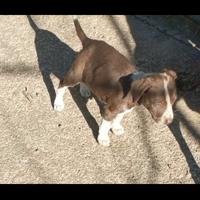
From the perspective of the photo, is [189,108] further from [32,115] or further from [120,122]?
[32,115]

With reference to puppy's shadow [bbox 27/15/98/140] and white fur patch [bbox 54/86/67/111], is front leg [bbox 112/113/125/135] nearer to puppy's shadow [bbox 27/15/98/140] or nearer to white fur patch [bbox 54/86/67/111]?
puppy's shadow [bbox 27/15/98/140]

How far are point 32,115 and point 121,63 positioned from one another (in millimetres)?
1212

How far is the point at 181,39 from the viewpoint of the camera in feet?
21.9

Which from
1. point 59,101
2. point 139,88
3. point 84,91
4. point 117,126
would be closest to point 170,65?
point 84,91

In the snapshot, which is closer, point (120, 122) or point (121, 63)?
point (121, 63)


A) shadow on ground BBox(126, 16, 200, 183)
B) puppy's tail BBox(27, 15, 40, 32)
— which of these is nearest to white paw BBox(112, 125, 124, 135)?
shadow on ground BBox(126, 16, 200, 183)

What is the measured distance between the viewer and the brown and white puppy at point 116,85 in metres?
4.38

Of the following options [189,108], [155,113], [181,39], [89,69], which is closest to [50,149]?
[89,69]

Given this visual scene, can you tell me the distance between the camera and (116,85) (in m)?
4.79

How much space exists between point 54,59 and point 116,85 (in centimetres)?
170

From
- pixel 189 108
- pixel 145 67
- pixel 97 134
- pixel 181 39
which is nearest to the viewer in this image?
pixel 97 134

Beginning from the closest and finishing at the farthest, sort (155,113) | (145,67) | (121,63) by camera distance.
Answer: (155,113) → (121,63) → (145,67)

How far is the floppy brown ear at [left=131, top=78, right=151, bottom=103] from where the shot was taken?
4.39 metres

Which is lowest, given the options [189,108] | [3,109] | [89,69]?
[3,109]
